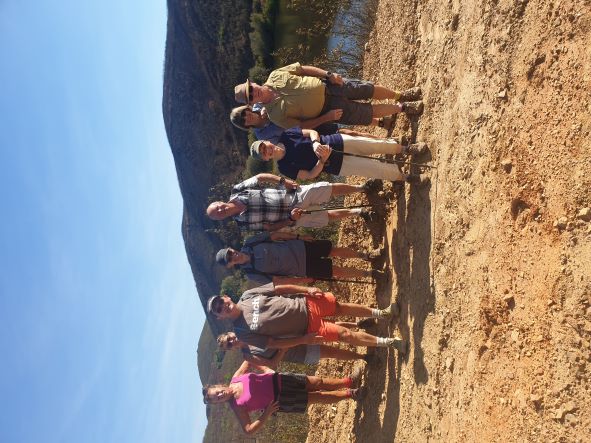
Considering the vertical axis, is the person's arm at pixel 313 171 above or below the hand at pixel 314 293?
above

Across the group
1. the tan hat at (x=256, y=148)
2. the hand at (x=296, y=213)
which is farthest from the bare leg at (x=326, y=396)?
the tan hat at (x=256, y=148)

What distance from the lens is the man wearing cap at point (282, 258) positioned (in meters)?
5.58

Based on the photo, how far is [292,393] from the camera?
20.0 feet

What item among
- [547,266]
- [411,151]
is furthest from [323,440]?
[547,266]

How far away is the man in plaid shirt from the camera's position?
5.33m

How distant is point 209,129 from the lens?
32.7 m

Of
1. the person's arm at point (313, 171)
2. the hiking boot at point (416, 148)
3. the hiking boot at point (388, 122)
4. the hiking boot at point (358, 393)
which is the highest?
the hiking boot at point (388, 122)

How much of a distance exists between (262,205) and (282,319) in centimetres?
126

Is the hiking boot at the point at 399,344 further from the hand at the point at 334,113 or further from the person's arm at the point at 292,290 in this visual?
the hand at the point at 334,113

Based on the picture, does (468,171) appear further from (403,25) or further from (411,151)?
(403,25)

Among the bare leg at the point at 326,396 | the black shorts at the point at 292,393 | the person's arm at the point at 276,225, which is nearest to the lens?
the person's arm at the point at 276,225

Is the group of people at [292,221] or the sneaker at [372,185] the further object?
the sneaker at [372,185]

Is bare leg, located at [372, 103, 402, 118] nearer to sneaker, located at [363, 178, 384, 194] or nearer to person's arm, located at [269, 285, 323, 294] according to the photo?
A: sneaker, located at [363, 178, 384, 194]

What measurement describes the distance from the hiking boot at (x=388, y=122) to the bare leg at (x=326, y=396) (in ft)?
11.8
